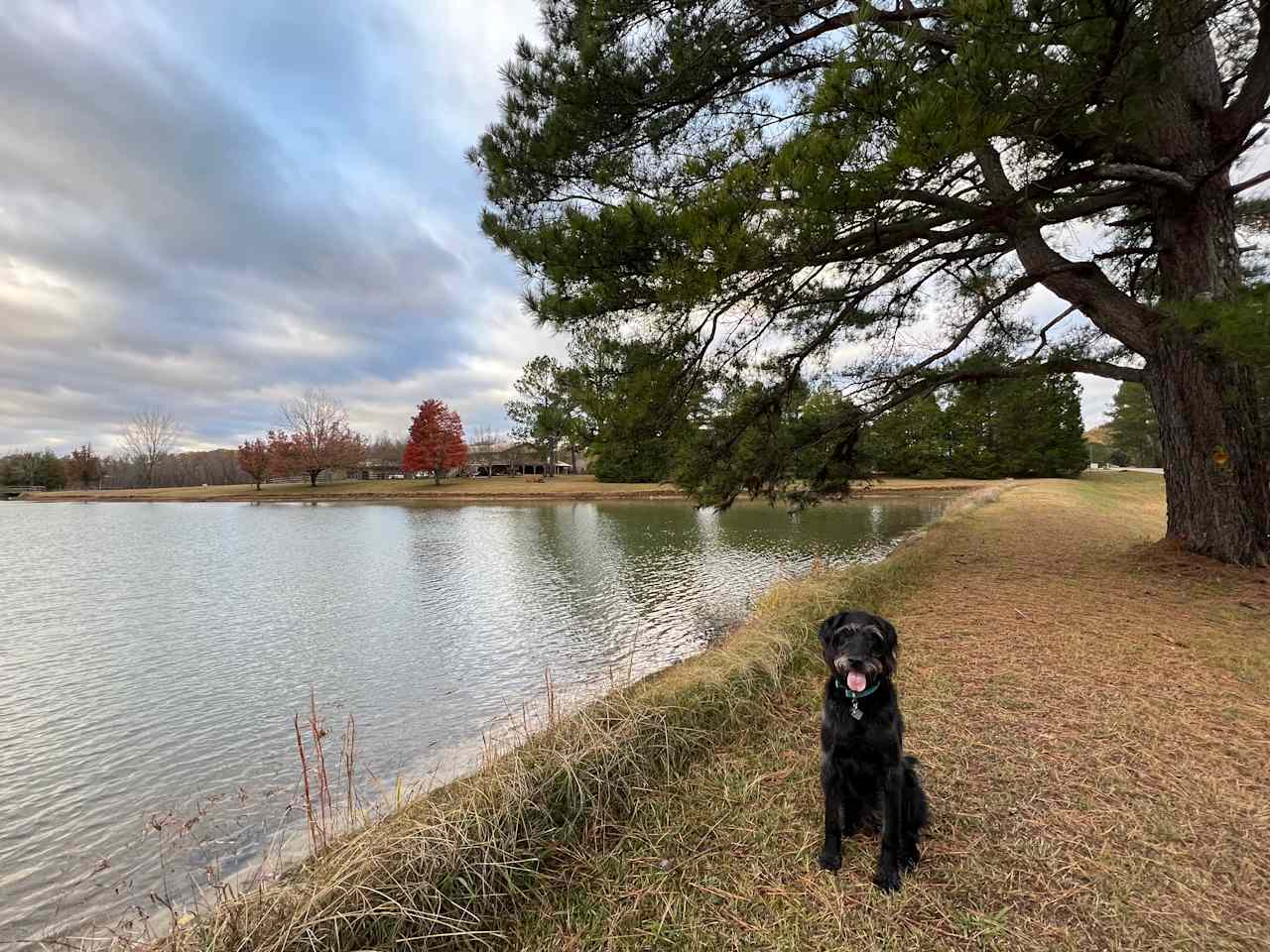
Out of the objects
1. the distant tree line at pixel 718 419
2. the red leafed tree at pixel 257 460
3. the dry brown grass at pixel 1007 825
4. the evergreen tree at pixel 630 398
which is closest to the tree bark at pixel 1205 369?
the distant tree line at pixel 718 419

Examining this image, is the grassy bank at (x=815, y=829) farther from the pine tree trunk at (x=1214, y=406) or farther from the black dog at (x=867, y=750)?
the pine tree trunk at (x=1214, y=406)

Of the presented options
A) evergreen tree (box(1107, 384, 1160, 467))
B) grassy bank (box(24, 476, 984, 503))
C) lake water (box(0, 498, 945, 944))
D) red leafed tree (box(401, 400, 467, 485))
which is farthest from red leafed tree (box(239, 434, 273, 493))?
evergreen tree (box(1107, 384, 1160, 467))

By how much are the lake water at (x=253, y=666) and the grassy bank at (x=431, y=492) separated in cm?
2479

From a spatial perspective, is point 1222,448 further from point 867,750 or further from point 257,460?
point 257,460

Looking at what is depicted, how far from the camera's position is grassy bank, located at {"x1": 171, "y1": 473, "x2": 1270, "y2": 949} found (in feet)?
6.02

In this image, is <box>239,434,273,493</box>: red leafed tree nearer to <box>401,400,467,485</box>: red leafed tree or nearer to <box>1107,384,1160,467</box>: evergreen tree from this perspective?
<box>401,400,467,485</box>: red leafed tree

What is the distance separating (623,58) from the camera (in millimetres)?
5449

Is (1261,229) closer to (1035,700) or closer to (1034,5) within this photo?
(1034,5)

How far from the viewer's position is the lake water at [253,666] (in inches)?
136

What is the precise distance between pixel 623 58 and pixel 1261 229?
26.3 ft

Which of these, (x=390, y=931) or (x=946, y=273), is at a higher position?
(x=946, y=273)

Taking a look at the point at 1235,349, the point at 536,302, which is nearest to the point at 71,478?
the point at 536,302

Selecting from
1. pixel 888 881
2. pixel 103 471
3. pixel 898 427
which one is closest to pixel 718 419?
pixel 898 427

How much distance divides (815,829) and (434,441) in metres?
55.7
